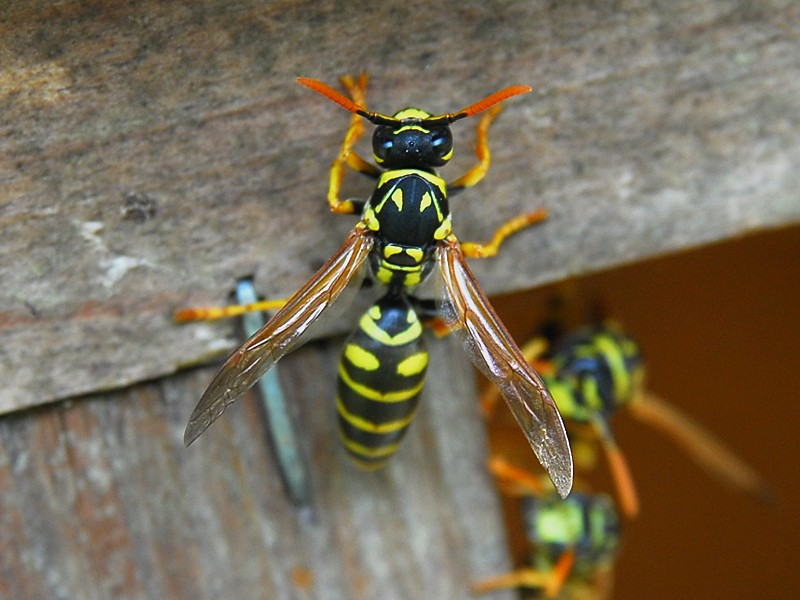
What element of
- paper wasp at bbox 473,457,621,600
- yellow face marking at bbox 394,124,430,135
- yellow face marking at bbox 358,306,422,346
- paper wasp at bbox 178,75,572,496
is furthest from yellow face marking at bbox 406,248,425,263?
paper wasp at bbox 473,457,621,600

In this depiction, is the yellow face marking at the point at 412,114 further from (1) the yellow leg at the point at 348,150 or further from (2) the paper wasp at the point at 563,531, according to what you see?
(2) the paper wasp at the point at 563,531

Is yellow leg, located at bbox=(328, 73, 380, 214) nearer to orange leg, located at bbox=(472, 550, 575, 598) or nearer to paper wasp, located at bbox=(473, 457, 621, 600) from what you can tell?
orange leg, located at bbox=(472, 550, 575, 598)

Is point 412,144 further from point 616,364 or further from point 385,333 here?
point 616,364

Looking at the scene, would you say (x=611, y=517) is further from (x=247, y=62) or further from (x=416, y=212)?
(x=247, y=62)

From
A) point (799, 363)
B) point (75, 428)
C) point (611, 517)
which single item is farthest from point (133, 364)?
point (799, 363)

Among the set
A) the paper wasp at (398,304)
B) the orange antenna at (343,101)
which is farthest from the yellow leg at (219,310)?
the orange antenna at (343,101)
